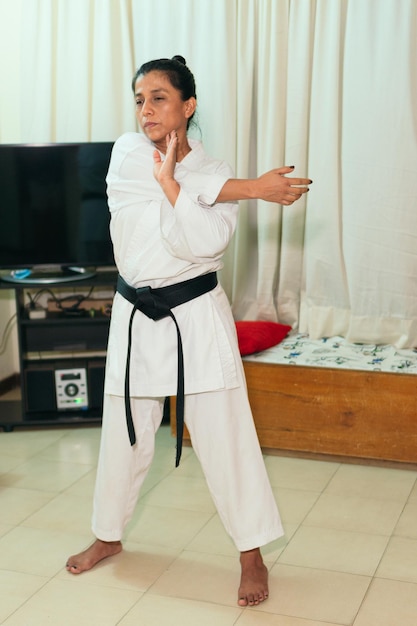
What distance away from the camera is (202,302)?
7.99 feet

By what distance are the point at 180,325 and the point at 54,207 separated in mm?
1621

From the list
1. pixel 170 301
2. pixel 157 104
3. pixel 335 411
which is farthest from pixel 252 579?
pixel 157 104

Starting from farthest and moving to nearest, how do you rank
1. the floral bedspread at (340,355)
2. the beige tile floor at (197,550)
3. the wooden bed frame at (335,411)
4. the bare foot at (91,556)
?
the floral bedspread at (340,355) < the wooden bed frame at (335,411) < the bare foot at (91,556) < the beige tile floor at (197,550)

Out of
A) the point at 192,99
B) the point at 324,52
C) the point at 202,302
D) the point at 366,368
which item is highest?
the point at 324,52

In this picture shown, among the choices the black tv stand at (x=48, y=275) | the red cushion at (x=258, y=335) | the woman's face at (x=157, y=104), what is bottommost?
the red cushion at (x=258, y=335)

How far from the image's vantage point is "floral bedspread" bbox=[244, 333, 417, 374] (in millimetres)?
3469

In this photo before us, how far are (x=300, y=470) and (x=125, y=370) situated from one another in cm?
118

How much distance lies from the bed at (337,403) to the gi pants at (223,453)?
991 mm

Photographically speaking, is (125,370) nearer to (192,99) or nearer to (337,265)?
(192,99)

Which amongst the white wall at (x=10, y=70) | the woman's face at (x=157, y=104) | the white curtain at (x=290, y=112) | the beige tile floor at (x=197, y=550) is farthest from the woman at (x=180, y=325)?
the white wall at (x=10, y=70)

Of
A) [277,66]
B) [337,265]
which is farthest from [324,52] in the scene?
[337,265]

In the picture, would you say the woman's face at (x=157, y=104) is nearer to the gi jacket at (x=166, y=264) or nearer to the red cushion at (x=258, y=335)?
the gi jacket at (x=166, y=264)

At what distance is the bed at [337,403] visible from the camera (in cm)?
333

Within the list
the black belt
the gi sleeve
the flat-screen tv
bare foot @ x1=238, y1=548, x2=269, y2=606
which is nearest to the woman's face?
the gi sleeve
